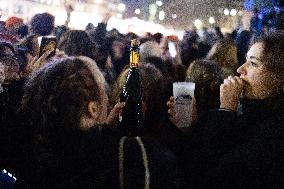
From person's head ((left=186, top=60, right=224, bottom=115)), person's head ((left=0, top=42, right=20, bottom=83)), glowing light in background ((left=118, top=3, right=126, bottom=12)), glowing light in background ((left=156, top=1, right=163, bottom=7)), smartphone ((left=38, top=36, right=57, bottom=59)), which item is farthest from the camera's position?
glowing light in background ((left=156, top=1, right=163, bottom=7))

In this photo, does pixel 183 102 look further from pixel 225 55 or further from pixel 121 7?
pixel 121 7

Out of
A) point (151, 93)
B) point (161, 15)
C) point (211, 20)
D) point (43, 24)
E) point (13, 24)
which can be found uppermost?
point (161, 15)

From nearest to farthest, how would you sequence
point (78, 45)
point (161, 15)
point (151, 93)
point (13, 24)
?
point (151, 93)
point (78, 45)
point (13, 24)
point (161, 15)

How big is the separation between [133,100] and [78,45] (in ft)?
7.95

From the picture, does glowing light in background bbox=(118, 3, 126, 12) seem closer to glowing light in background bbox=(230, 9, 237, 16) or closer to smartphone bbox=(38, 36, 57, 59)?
glowing light in background bbox=(230, 9, 237, 16)

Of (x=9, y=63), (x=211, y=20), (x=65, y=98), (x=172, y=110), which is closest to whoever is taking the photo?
(x=65, y=98)

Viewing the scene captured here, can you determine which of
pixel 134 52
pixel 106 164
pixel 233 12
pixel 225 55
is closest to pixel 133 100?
pixel 134 52

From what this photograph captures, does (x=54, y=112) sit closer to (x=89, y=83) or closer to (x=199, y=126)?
(x=89, y=83)

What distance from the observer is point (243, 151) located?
2195 millimetres

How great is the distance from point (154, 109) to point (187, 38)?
4.68 m

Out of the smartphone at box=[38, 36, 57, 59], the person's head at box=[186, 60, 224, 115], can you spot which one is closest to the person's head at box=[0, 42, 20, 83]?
the smartphone at box=[38, 36, 57, 59]

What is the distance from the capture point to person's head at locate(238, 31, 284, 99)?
2.77 m

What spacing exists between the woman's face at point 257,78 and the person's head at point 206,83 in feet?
3.01

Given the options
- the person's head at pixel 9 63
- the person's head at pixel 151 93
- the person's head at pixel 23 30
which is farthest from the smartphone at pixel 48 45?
the person's head at pixel 23 30
